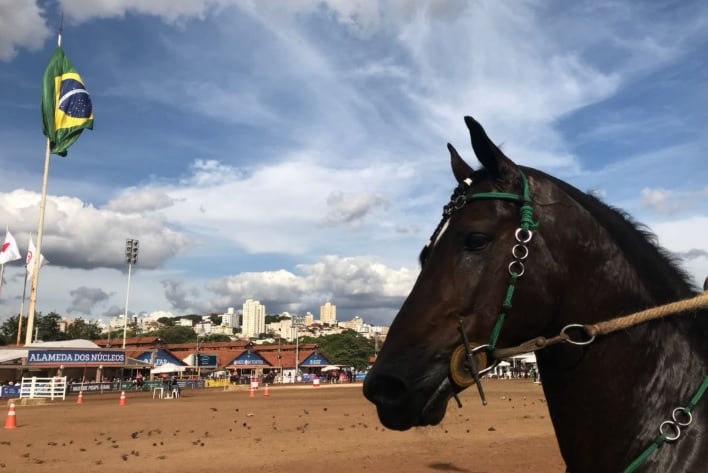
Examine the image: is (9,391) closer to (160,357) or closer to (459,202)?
(160,357)

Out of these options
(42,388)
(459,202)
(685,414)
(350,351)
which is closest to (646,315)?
(685,414)

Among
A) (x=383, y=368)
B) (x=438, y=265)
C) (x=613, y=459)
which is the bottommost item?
(x=613, y=459)

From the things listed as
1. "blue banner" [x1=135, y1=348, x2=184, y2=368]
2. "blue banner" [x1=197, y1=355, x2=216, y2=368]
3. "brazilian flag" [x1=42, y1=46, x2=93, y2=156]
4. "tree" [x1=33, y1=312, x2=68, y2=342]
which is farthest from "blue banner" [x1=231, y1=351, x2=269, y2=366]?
"brazilian flag" [x1=42, y1=46, x2=93, y2=156]

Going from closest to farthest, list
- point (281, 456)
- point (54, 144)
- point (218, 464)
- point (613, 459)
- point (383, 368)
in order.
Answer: point (383, 368) < point (613, 459) < point (218, 464) < point (281, 456) < point (54, 144)

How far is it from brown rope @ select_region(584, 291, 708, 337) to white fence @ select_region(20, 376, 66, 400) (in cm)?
3995

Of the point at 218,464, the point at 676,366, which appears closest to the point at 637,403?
the point at 676,366

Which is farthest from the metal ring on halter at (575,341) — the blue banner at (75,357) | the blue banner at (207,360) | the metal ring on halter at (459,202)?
the blue banner at (207,360)

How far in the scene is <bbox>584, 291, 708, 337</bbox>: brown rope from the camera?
2324mm

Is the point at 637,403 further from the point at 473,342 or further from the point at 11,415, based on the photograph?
the point at 11,415

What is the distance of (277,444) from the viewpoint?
15.2 m

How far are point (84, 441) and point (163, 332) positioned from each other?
436 ft

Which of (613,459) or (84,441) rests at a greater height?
(613,459)

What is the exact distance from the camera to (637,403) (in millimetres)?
2357

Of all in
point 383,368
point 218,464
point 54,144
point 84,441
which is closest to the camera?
point 383,368
